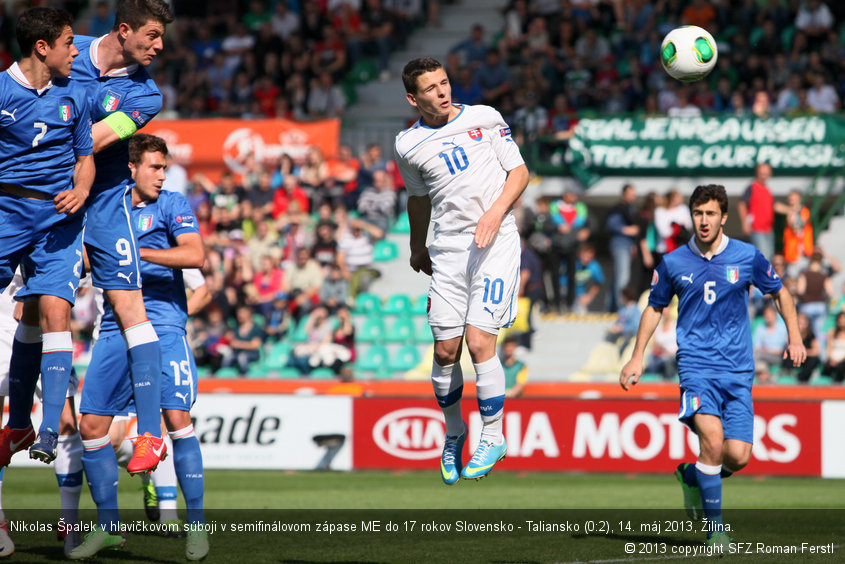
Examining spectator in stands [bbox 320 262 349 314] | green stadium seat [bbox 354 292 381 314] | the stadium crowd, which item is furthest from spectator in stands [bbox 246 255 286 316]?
green stadium seat [bbox 354 292 381 314]

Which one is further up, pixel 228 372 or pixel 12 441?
pixel 12 441

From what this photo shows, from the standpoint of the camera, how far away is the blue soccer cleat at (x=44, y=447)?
21.3 ft

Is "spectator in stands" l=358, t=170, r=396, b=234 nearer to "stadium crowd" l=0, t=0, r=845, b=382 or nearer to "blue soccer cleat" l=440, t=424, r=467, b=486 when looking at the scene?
"stadium crowd" l=0, t=0, r=845, b=382

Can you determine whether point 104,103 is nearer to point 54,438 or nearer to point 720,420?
point 54,438

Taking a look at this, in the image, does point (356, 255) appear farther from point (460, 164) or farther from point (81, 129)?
point (81, 129)

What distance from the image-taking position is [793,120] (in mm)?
19047

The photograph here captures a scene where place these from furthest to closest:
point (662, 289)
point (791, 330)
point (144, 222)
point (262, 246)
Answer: point (262, 246), point (662, 289), point (791, 330), point (144, 222)

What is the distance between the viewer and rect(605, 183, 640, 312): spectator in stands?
18562mm

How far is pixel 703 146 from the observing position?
64.0 feet

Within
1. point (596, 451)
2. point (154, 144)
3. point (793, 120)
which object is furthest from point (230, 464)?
point (793, 120)

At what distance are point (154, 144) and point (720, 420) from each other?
4.46m

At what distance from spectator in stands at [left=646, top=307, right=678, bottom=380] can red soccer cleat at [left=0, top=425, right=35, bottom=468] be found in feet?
35.6

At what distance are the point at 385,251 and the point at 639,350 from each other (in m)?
12.3

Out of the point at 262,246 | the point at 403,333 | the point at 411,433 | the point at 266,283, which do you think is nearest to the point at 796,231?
the point at 403,333
